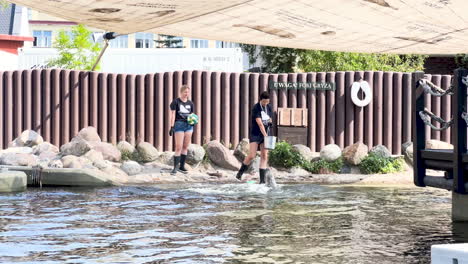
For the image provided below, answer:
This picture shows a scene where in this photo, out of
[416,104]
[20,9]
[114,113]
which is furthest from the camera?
[20,9]

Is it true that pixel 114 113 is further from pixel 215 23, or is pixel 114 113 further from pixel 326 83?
pixel 215 23

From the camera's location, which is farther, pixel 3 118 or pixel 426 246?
pixel 3 118

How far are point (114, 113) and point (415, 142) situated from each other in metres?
12.5

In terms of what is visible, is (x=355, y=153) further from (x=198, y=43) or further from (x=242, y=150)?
(x=198, y=43)

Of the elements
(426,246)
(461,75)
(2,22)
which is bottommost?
(426,246)

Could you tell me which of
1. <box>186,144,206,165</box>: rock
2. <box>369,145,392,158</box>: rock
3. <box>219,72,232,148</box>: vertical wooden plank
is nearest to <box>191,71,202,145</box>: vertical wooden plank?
<box>219,72,232,148</box>: vertical wooden plank

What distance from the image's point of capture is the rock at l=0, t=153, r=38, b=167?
68.3ft

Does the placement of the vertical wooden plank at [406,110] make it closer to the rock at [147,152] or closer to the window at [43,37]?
the rock at [147,152]

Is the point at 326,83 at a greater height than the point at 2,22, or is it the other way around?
the point at 2,22

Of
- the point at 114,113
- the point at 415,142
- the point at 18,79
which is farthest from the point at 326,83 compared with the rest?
the point at 415,142

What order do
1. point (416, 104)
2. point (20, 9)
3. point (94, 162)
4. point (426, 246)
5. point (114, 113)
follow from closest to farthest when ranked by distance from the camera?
point (426, 246) → point (416, 104) → point (94, 162) → point (114, 113) → point (20, 9)

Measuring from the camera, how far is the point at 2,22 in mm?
46344

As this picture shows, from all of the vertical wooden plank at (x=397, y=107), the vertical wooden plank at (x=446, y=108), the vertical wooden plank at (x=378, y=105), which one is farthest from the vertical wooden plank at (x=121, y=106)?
the vertical wooden plank at (x=446, y=108)

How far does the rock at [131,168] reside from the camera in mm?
21328
